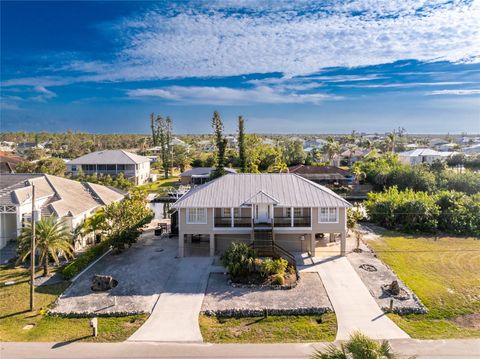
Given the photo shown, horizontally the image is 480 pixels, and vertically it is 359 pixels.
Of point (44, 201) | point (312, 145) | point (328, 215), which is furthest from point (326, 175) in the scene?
point (312, 145)

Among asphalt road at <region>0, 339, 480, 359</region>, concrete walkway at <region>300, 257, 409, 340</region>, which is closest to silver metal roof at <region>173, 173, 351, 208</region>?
concrete walkway at <region>300, 257, 409, 340</region>

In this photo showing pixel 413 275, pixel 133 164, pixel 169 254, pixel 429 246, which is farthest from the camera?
pixel 133 164

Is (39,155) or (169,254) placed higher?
(39,155)

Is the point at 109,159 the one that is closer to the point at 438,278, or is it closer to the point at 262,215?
the point at 262,215

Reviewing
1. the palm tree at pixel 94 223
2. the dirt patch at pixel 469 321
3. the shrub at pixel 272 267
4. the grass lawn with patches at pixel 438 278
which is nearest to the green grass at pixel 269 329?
the grass lawn with patches at pixel 438 278

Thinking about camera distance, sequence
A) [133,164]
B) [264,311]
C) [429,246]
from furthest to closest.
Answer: [133,164]
[429,246]
[264,311]

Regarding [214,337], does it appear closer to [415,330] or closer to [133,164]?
[415,330]

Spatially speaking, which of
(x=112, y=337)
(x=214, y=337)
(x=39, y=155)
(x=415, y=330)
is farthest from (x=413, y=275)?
(x=39, y=155)
